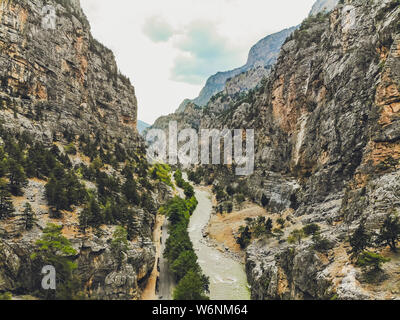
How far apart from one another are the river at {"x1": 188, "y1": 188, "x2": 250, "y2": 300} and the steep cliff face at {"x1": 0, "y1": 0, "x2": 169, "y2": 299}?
42.6 feet

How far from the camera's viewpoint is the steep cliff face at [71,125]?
33.1 metres

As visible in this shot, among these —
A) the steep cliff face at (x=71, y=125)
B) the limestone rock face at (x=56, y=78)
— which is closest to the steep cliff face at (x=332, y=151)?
the steep cliff face at (x=71, y=125)

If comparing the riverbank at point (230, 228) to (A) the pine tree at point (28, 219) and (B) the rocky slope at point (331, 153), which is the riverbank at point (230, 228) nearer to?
(B) the rocky slope at point (331, 153)

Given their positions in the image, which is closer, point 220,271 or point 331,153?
point 220,271

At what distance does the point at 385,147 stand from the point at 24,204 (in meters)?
53.7

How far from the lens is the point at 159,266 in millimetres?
49625

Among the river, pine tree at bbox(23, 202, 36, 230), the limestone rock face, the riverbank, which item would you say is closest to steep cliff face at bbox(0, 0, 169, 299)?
the limestone rock face

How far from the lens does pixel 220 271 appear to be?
5094 centimetres

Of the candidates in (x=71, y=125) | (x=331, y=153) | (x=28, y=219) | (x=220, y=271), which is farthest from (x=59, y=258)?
(x=331, y=153)

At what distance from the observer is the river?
140ft

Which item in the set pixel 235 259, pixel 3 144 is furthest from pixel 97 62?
pixel 235 259

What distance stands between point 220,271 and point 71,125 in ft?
185

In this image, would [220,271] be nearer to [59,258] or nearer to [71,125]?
[59,258]

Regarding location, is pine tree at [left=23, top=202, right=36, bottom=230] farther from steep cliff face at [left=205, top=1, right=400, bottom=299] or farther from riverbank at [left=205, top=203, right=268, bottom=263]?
riverbank at [left=205, top=203, right=268, bottom=263]
